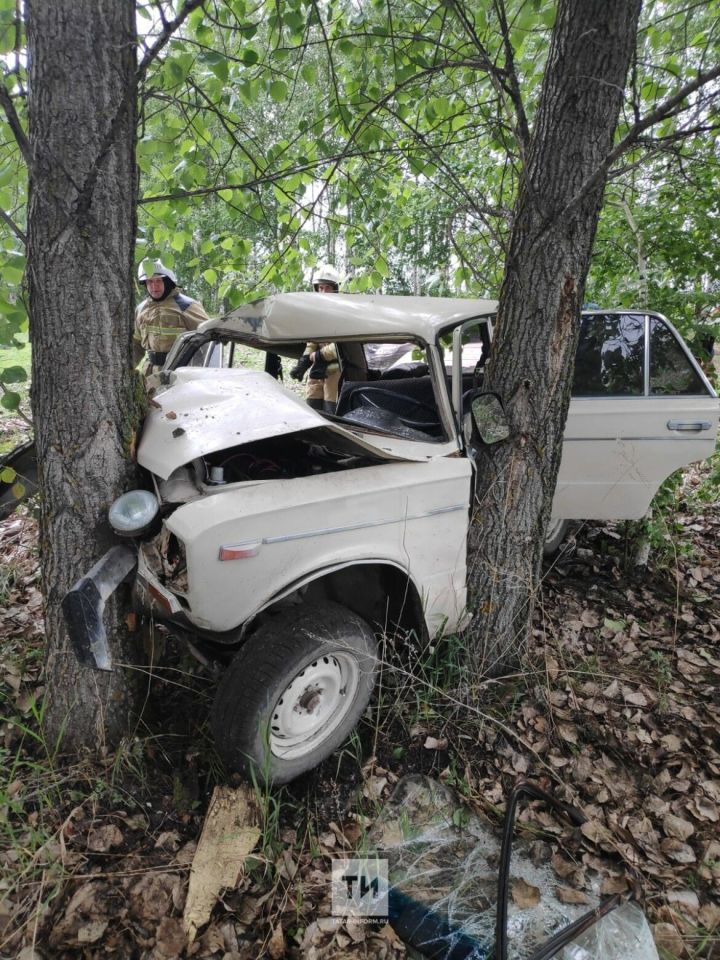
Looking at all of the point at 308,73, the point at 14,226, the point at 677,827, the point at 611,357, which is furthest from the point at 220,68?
the point at 677,827

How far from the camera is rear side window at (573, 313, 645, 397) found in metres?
3.52

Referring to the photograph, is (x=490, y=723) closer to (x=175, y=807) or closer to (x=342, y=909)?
(x=342, y=909)

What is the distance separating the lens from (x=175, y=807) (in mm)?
2195

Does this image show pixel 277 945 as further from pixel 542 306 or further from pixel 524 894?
pixel 542 306

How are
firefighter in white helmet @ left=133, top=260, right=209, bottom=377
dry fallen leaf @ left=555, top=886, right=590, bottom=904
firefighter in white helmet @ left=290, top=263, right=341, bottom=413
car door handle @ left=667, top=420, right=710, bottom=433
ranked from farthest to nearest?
firefighter in white helmet @ left=133, top=260, right=209, bottom=377
firefighter in white helmet @ left=290, top=263, right=341, bottom=413
car door handle @ left=667, top=420, right=710, bottom=433
dry fallen leaf @ left=555, top=886, right=590, bottom=904

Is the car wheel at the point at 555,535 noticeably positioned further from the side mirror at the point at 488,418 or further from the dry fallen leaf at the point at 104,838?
the dry fallen leaf at the point at 104,838

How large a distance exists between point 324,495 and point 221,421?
54cm

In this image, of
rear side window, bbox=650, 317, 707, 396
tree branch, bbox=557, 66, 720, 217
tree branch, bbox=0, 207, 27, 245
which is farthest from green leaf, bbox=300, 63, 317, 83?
rear side window, bbox=650, 317, 707, 396

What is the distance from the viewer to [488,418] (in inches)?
105

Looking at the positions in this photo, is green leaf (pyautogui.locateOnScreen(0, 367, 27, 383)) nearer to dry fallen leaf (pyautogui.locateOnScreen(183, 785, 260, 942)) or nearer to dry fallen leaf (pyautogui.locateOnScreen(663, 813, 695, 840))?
dry fallen leaf (pyautogui.locateOnScreen(183, 785, 260, 942))

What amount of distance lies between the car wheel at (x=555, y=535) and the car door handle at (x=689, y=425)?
38.2 inches

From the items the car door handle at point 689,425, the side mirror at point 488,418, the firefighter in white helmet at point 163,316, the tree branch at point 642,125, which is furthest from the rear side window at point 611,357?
the firefighter in white helmet at point 163,316

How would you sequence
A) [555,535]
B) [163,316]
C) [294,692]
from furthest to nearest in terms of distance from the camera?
[163,316], [555,535], [294,692]

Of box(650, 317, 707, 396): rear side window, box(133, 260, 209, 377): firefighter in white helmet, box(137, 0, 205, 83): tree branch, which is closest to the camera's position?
box(137, 0, 205, 83): tree branch
